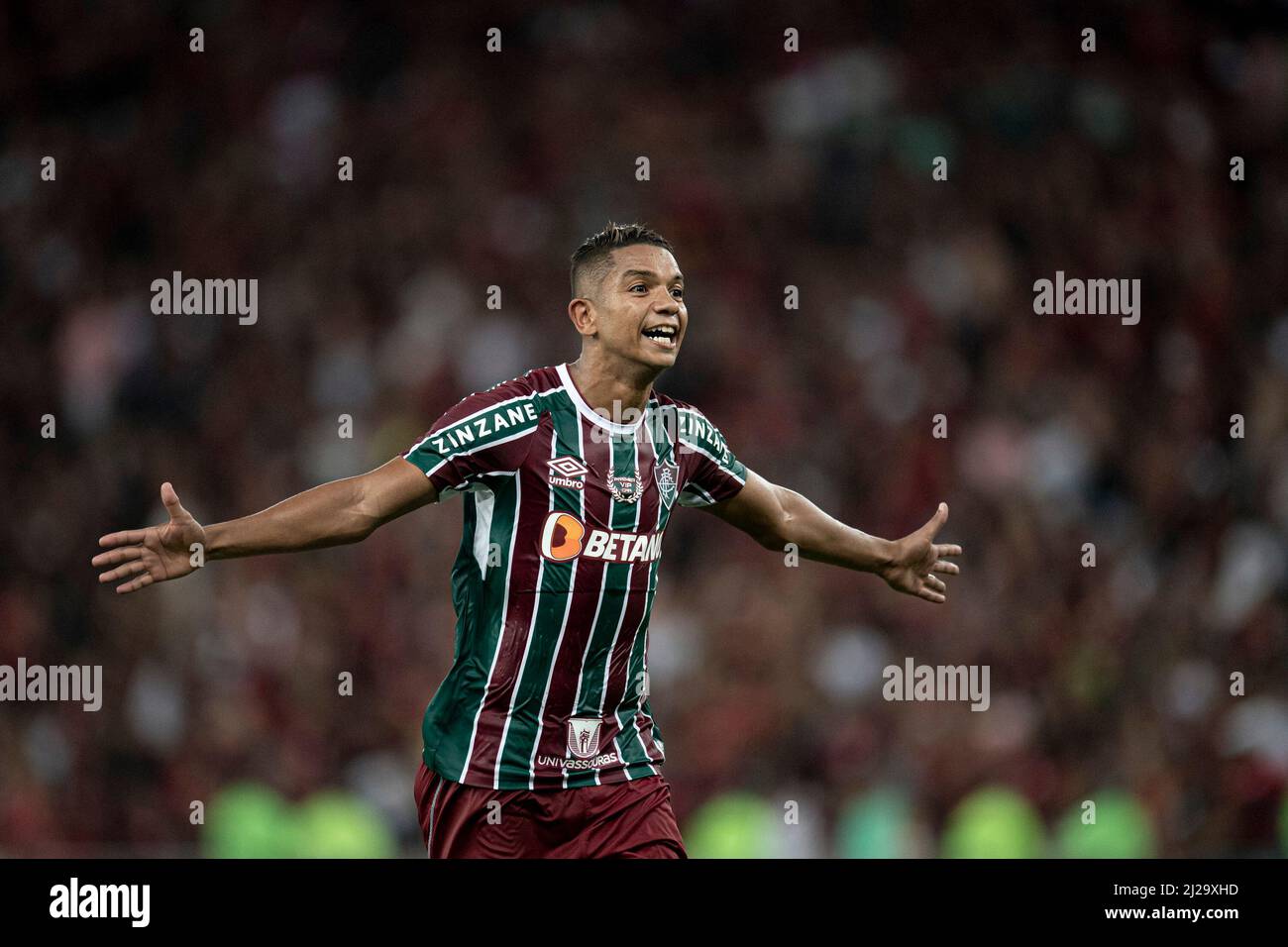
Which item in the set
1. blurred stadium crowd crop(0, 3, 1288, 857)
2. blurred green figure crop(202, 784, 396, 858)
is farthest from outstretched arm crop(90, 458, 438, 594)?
blurred stadium crowd crop(0, 3, 1288, 857)

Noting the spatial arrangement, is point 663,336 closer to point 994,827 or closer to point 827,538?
point 827,538

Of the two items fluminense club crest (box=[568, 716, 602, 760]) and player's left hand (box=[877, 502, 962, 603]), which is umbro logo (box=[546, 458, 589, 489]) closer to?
fluminense club crest (box=[568, 716, 602, 760])

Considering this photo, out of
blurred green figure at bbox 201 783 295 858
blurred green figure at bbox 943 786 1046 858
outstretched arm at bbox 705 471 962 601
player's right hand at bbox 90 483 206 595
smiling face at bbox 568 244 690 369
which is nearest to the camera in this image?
player's right hand at bbox 90 483 206 595

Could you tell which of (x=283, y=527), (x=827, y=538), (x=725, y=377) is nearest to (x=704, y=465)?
(x=827, y=538)

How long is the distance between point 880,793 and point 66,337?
553 cm

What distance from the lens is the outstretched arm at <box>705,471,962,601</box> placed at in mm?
4875

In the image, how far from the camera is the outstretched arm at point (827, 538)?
16.0 feet

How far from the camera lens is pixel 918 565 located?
5.14 m

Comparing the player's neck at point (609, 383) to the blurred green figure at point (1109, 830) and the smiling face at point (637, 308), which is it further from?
the blurred green figure at point (1109, 830)

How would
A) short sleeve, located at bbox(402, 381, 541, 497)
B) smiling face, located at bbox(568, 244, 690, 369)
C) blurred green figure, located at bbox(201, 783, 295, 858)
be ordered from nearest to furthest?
short sleeve, located at bbox(402, 381, 541, 497) → smiling face, located at bbox(568, 244, 690, 369) → blurred green figure, located at bbox(201, 783, 295, 858)

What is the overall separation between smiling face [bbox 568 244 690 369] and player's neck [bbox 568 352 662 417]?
0.11 ft

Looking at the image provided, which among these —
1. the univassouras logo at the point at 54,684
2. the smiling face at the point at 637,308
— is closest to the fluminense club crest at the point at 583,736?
the smiling face at the point at 637,308

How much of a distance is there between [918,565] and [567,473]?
1402mm

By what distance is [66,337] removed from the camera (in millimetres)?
9273
